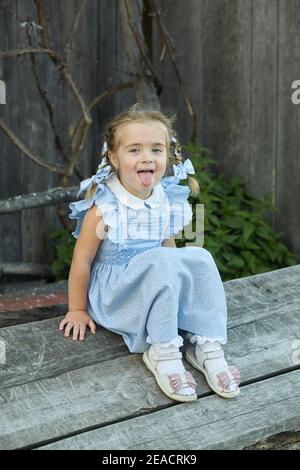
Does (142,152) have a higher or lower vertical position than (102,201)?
higher

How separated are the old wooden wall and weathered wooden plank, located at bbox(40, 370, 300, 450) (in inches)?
82.7

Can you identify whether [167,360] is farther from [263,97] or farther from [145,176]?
[263,97]

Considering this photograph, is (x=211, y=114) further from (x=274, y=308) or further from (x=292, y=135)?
(x=274, y=308)

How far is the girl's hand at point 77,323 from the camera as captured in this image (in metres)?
2.61

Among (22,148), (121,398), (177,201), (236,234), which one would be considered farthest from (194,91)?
(121,398)

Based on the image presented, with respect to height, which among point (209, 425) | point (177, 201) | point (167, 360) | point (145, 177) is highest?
point (145, 177)

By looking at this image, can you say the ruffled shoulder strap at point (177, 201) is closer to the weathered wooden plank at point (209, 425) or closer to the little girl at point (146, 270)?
the little girl at point (146, 270)

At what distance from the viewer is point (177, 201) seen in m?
2.84

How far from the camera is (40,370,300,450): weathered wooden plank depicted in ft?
7.05

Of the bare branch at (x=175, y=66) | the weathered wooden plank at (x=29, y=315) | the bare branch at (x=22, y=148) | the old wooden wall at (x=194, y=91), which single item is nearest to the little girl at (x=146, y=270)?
the weathered wooden plank at (x=29, y=315)

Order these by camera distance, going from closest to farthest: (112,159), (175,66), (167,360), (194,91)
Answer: (167,360) → (112,159) → (175,66) → (194,91)

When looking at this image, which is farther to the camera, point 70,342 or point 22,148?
point 22,148

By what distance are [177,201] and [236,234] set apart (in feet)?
5.44
